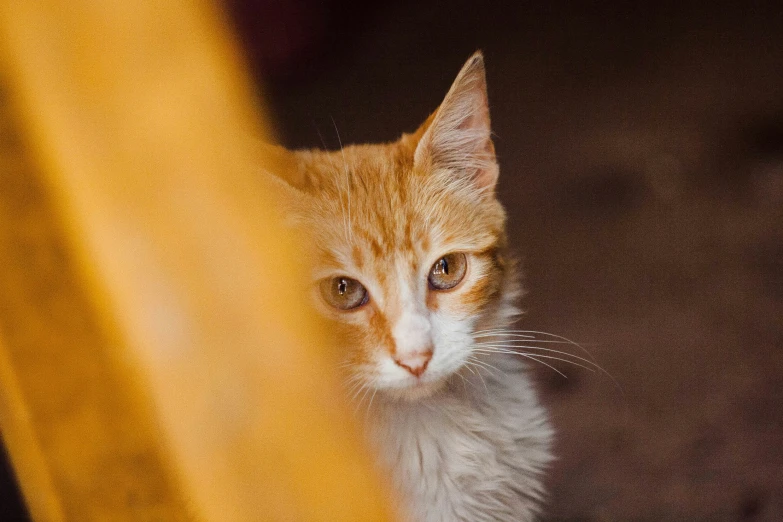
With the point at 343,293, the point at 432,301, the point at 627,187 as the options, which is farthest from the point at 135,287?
the point at 627,187

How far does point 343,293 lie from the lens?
2.76ft

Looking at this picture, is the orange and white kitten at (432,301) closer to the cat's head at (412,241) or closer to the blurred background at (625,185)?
the cat's head at (412,241)

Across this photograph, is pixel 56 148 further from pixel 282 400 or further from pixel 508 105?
pixel 508 105

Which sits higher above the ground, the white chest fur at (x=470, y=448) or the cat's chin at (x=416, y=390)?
A: the cat's chin at (x=416, y=390)

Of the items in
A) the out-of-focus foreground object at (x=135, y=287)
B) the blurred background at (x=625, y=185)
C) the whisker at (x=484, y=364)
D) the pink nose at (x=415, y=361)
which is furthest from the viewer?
the blurred background at (x=625, y=185)

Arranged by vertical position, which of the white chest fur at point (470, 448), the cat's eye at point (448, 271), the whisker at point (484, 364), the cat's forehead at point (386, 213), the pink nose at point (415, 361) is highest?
the cat's forehead at point (386, 213)

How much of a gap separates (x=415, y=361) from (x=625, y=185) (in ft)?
3.58

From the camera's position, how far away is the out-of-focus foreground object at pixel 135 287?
0.60 metres

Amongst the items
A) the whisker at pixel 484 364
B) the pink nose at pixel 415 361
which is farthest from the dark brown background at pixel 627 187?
the pink nose at pixel 415 361

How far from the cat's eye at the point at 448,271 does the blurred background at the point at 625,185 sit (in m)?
0.27

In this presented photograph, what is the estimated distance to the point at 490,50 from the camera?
4.48 ft

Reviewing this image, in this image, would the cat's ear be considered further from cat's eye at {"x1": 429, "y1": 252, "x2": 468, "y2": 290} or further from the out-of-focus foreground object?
the out-of-focus foreground object

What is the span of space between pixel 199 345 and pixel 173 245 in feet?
0.35

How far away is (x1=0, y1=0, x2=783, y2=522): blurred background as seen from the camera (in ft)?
3.40
